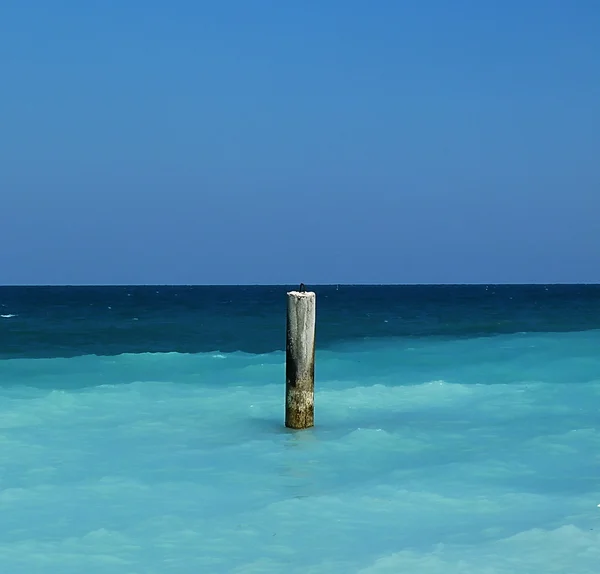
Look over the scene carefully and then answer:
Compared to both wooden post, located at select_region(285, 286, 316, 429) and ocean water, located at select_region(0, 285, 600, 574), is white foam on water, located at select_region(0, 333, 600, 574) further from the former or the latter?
wooden post, located at select_region(285, 286, 316, 429)

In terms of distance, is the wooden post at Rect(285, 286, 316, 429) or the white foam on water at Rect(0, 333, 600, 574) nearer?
the white foam on water at Rect(0, 333, 600, 574)

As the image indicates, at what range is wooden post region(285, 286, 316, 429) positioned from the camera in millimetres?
11562

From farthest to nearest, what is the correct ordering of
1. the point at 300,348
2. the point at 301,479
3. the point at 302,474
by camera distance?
the point at 300,348 → the point at 302,474 → the point at 301,479

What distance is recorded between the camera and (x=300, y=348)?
38.1ft

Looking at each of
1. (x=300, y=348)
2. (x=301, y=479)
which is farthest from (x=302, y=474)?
(x=300, y=348)

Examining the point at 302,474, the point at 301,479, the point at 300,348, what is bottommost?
the point at 301,479

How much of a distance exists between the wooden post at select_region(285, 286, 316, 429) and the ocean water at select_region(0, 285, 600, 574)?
2.04 ft

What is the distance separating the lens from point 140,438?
12.5m

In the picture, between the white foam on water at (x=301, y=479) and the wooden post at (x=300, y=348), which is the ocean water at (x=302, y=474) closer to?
the white foam on water at (x=301, y=479)

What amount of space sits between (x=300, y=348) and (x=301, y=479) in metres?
2.17

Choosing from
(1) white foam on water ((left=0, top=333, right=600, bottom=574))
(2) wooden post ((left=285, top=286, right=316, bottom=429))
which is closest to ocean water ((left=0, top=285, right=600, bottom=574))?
(1) white foam on water ((left=0, top=333, right=600, bottom=574))

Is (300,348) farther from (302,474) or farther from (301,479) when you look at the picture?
(301,479)

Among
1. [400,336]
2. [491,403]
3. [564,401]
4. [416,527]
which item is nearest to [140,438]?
[416,527]

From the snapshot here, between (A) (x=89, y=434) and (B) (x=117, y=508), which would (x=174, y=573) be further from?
(A) (x=89, y=434)
